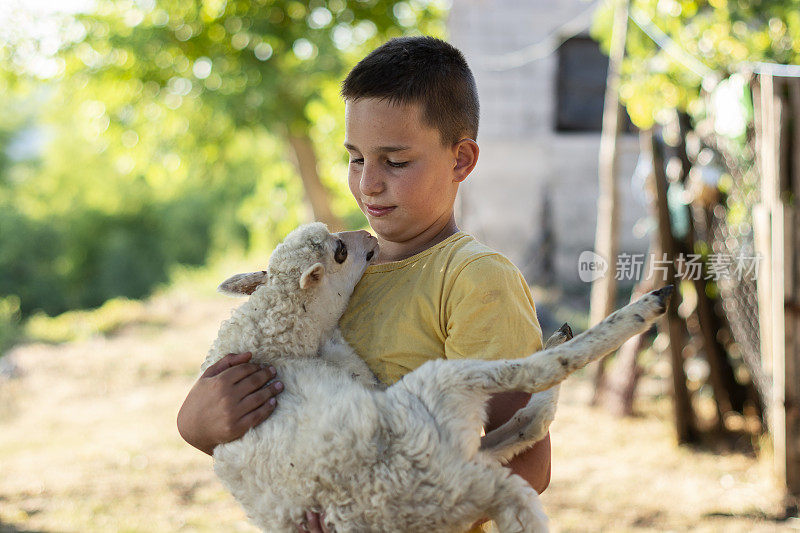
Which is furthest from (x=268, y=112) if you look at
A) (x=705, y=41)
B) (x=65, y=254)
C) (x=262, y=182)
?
(x=65, y=254)

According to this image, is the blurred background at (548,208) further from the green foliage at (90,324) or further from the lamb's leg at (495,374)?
the lamb's leg at (495,374)

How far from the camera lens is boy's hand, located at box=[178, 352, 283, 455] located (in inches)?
66.2

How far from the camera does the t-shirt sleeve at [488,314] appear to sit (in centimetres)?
162

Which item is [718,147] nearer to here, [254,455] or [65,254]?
[254,455]

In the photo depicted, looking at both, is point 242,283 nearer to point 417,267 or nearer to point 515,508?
point 417,267

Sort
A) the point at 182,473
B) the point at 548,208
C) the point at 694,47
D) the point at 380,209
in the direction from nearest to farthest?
the point at 380,209
the point at 694,47
the point at 182,473
the point at 548,208

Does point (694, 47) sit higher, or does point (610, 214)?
point (694, 47)

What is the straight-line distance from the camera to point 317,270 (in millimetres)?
1937

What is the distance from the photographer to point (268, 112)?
8180 mm

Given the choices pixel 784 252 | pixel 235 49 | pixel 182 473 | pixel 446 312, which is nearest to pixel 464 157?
pixel 446 312

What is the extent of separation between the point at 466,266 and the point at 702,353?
5.22 meters

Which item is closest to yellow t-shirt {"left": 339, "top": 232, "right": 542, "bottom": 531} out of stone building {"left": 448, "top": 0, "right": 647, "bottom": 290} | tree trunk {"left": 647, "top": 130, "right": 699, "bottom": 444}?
tree trunk {"left": 647, "top": 130, "right": 699, "bottom": 444}

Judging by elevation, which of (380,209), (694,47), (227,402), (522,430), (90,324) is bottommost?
(90,324)

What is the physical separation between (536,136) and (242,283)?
36.0ft
